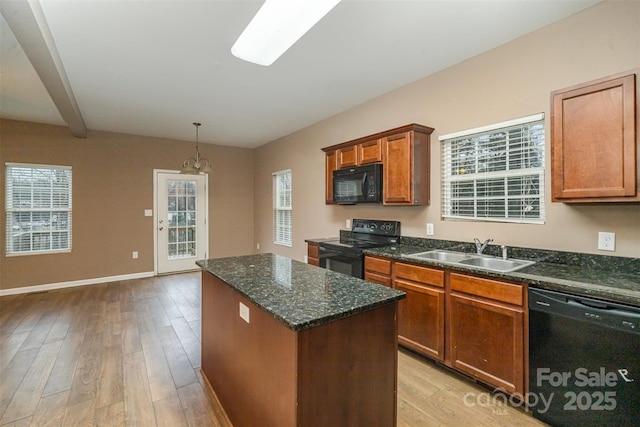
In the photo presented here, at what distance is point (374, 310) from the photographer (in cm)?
132

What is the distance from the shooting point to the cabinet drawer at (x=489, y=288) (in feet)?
6.06

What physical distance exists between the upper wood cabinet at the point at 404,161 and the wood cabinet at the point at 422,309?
763 mm

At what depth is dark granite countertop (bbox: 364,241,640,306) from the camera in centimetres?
151

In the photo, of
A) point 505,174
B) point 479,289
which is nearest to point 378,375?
point 479,289

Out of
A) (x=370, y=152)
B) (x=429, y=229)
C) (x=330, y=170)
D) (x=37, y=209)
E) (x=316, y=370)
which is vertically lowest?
(x=316, y=370)

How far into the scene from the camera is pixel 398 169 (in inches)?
117

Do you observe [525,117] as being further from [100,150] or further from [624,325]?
[100,150]

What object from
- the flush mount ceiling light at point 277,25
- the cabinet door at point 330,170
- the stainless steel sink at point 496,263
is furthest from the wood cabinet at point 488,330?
the cabinet door at point 330,170

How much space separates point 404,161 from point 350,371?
2.17 meters

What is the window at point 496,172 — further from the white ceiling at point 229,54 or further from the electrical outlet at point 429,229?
the white ceiling at point 229,54

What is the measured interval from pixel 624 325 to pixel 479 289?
709 mm

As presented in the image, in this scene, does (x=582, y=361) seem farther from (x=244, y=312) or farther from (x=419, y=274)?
(x=244, y=312)

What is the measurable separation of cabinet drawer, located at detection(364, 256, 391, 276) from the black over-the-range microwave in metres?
0.71

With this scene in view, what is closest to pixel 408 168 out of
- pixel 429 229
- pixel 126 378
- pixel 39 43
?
pixel 429 229
